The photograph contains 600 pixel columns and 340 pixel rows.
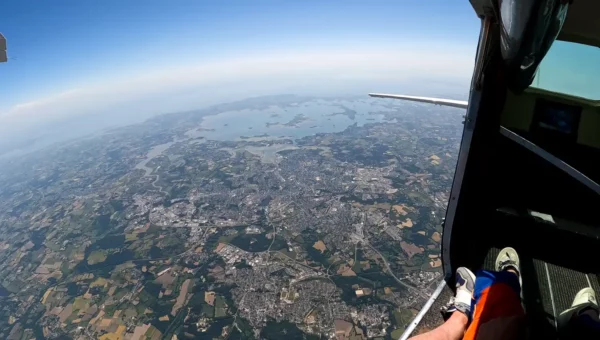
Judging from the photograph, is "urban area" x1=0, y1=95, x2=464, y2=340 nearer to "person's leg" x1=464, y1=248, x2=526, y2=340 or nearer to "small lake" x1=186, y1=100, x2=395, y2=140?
"person's leg" x1=464, y1=248, x2=526, y2=340

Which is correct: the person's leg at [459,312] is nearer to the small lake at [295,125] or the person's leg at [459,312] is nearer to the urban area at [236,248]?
the urban area at [236,248]

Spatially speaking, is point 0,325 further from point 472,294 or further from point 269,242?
point 472,294

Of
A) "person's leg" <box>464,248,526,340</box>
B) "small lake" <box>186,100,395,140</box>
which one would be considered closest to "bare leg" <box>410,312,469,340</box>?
"person's leg" <box>464,248,526,340</box>

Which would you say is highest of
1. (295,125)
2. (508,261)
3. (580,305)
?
(508,261)

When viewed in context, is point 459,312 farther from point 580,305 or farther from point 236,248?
point 236,248

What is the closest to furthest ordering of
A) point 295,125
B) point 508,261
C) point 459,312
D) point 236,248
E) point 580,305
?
1. point 580,305
2. point 459,312
3. point 508,261
4. point 236,248
5. point 295,125

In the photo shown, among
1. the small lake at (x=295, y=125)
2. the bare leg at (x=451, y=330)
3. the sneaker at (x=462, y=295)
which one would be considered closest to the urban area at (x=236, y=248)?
the sneaker at (x=462, y=295)

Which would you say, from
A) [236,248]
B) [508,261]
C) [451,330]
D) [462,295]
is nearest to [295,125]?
[236,248]
